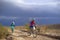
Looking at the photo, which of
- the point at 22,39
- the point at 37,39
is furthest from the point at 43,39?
the point at 22,39

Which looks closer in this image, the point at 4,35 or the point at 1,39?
the point at 1,39

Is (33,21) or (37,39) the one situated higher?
(33,21)

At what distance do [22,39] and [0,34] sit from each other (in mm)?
5007

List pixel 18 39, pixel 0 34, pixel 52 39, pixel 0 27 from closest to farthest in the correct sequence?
pixel 18 39 → pixel 52 39 → pixel 0 34 → pixel 0 27

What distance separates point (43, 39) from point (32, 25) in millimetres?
1800

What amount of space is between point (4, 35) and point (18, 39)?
5370 mm

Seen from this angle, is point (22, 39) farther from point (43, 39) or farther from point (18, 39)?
point (43, 39)

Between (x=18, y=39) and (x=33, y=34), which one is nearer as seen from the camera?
(x=18, y=39)

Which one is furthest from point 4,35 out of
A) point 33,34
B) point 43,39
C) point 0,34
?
point 43,39

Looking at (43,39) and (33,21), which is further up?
(33,21)

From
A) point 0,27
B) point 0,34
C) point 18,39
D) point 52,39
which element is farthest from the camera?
point 0,27

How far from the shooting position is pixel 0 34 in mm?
27484

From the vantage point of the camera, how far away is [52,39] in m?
24.5

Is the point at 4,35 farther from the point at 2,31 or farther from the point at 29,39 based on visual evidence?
the point at 29,39
